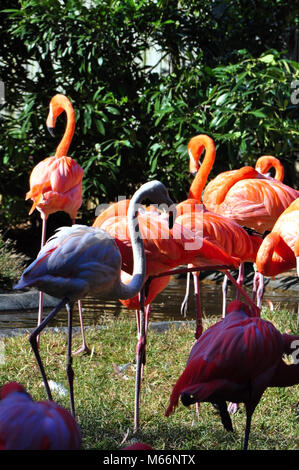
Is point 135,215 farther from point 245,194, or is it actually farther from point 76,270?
point 245,194

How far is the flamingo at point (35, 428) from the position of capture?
5.40 ft

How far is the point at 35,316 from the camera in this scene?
203 inches

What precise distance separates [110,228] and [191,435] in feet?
3.96

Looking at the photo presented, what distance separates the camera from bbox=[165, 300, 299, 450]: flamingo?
2.34m

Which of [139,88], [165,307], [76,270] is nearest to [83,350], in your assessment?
[76,270]

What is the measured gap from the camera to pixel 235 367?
234 centimetres

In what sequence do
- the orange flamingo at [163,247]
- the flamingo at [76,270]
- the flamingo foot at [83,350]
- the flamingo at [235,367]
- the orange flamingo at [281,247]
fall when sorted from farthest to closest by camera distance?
the flamingo foot at [83,350]
the orange flamingo at [281,247]
the orange flamingo at [163,247]
the flamingo at [76,270]
the flamingo at [235,367]

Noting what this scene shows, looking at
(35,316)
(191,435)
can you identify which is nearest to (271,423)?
(191,435)

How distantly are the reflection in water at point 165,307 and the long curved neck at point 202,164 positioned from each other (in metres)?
0.94

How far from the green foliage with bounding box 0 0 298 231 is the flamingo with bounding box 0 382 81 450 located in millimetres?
5032

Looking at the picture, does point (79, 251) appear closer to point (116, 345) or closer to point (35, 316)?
point (116, 345)

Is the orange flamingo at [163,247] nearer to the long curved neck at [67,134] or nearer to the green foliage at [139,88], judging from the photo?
the long curved neck at [67,134]

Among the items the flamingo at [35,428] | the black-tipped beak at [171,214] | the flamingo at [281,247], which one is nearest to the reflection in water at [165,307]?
the flamingo at [281,247]

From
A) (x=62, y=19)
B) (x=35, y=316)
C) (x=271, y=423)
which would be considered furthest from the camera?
(x=62, y=19)
